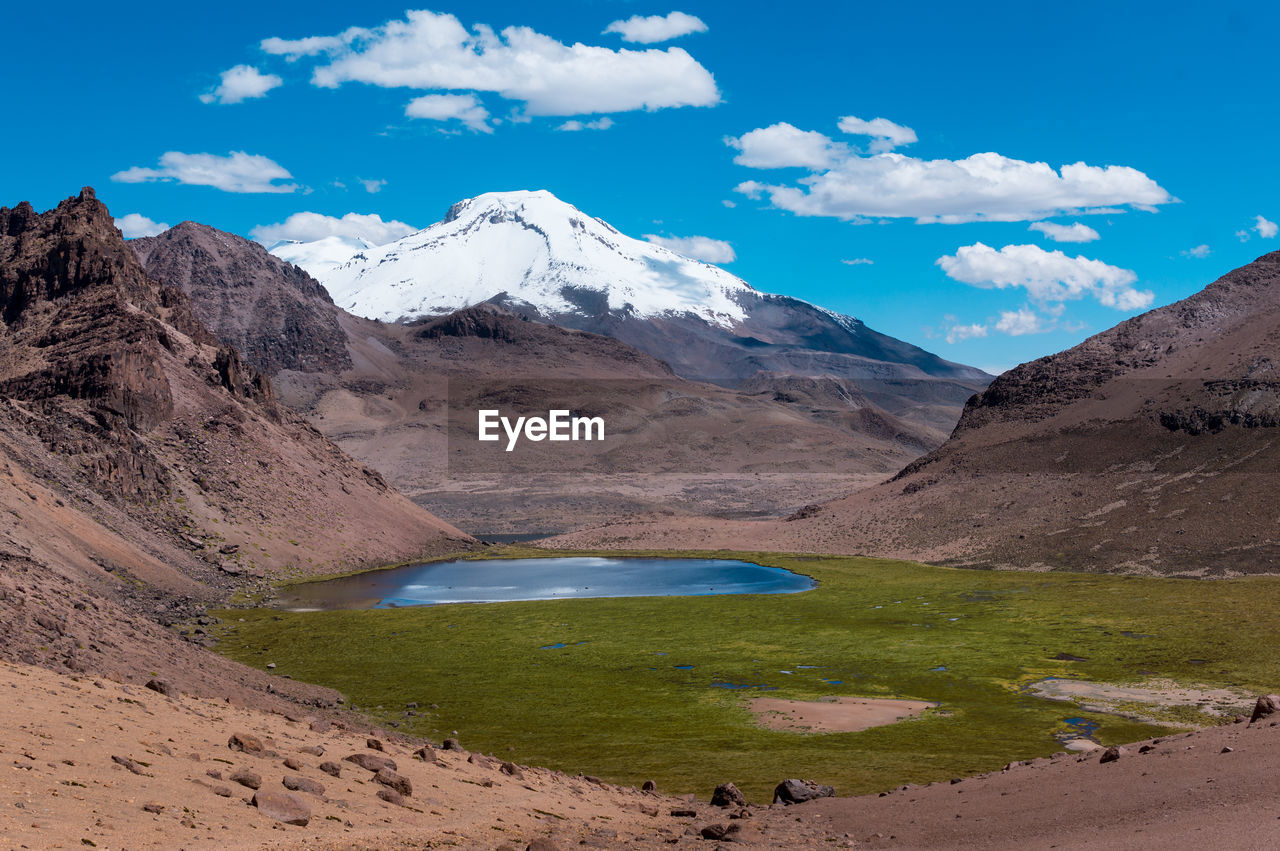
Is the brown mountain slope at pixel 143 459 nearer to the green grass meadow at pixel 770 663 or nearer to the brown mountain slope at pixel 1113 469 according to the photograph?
the green grass meadow at pixel 770 663

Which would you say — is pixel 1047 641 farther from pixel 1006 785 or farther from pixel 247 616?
pixel 247 616

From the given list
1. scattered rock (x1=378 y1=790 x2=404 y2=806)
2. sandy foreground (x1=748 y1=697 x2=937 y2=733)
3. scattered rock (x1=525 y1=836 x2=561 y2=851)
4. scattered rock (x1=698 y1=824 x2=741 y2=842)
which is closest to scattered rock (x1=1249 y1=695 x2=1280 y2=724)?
scattered rock (x1=698 y1=824 x2=741 y2=842)

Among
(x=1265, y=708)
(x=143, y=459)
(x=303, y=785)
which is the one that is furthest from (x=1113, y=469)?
(x=303, y=785)

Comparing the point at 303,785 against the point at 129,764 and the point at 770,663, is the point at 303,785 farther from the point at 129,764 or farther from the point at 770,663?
the point at 770,663

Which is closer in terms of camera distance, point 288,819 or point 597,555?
point 288,819

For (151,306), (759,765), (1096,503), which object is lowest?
(759,765)

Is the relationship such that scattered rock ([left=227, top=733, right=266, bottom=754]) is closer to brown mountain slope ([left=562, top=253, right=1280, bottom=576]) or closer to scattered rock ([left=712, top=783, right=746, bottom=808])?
scattered rock ([left=712, top=783, right=746, bottom=808])

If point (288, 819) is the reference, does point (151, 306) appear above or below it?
above

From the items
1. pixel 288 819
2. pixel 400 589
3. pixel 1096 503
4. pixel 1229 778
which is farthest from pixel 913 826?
pixel 1096 503
